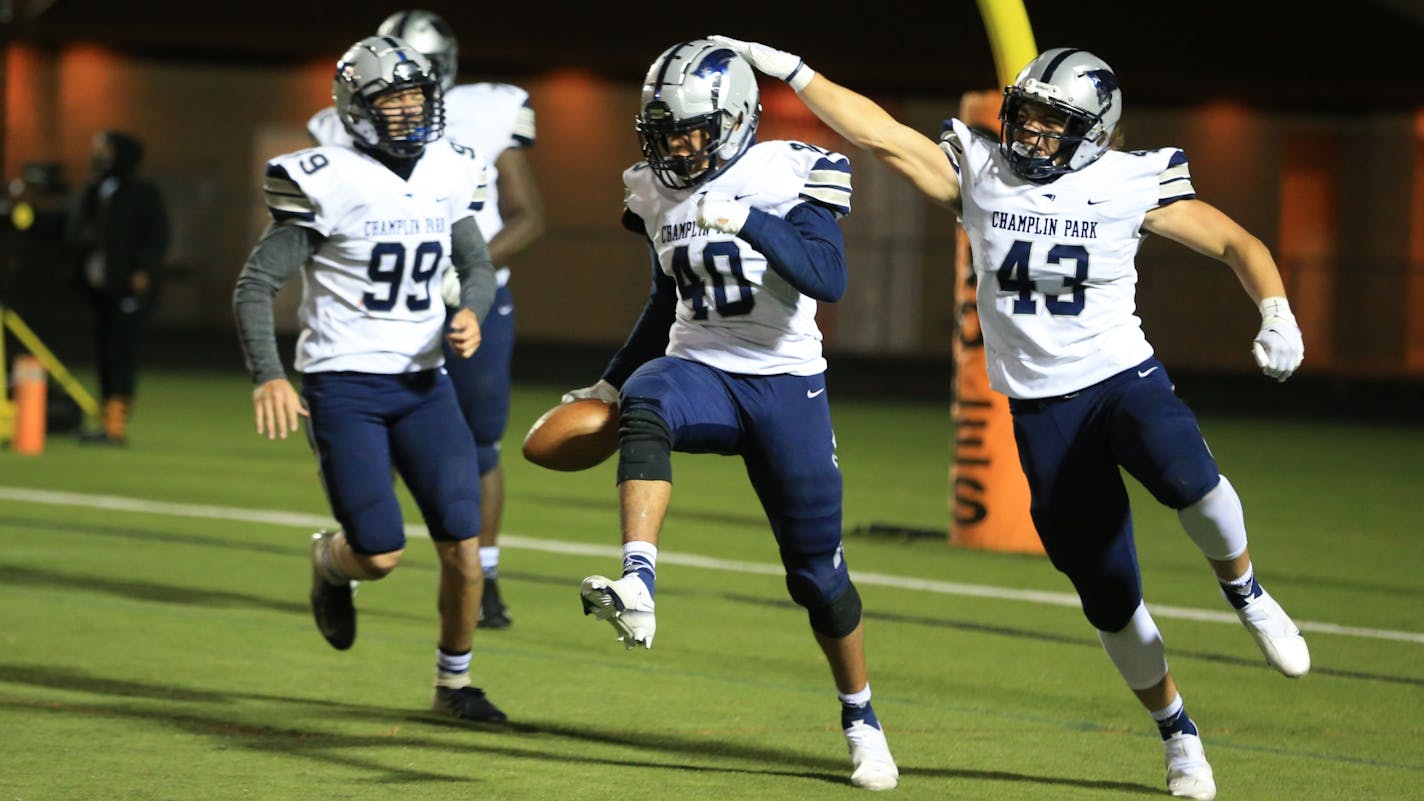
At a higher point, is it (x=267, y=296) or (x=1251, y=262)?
(x=1251, y=262)

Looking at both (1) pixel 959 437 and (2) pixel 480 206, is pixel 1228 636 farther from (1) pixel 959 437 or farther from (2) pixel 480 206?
(2) pixel 480 206

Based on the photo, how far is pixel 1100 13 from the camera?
87.1 feet

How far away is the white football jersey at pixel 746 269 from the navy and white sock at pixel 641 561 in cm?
58

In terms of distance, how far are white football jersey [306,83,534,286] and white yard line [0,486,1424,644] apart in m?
2.21

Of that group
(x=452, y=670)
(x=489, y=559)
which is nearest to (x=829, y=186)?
(x=452, y=670)

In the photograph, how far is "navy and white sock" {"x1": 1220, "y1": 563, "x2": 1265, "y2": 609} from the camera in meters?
5.07

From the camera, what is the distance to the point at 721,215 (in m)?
4.74

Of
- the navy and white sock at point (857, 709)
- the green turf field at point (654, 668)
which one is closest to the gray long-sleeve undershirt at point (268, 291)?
the green turf field at point (654, 668)

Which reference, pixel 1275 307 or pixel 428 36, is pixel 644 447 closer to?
pixel 1275 307

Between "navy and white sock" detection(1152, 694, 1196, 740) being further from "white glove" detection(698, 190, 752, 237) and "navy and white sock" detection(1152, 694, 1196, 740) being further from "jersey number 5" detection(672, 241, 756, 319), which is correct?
"white glove" detection(698, 190, 752, 237)

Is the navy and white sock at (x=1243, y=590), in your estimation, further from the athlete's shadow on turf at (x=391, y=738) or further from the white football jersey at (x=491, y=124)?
the white football jersey at (x=491, y=124)

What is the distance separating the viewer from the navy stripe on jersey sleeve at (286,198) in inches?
228

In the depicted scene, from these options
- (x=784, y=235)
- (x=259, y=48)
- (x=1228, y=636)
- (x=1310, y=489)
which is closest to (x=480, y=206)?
(x=784, y=235)

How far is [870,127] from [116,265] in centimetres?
932
